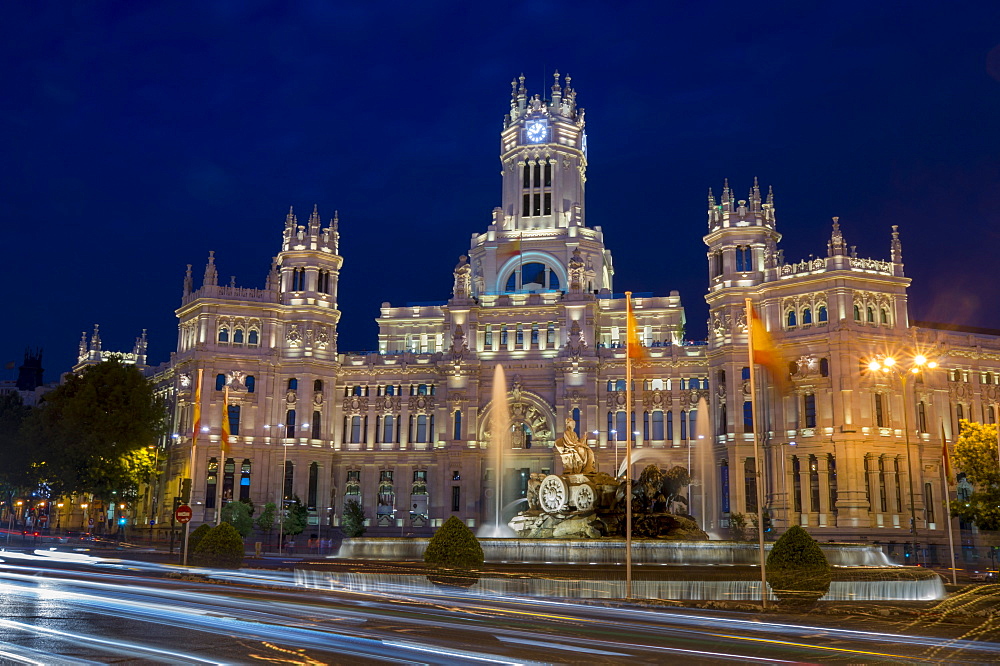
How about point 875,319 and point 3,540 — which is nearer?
point 3,540

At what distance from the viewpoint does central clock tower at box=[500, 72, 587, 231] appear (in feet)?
387

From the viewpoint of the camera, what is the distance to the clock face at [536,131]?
400ft

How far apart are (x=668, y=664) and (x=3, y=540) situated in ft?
246

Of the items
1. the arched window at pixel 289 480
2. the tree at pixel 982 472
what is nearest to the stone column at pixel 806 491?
the tree at pixel 982 472

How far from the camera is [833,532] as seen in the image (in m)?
81.7

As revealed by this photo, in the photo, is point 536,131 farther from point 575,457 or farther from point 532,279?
point 575,457

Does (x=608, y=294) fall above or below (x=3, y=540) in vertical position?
above

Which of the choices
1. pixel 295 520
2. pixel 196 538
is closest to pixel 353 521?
pixel 295 520

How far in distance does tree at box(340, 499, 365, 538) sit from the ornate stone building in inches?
157

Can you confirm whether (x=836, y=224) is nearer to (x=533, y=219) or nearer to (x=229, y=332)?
(x=533, y=219)

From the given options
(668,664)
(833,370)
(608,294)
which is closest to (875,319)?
(833,370)

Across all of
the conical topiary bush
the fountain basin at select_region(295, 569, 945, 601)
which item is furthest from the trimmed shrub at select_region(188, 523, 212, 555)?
the fountain basin at select_region(295, 569, 945, 601)

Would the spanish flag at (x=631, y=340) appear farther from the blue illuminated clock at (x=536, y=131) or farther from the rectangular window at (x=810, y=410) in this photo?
the blue illuminated clock at (x=536, y=131)

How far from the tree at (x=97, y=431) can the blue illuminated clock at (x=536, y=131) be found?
179 ft
